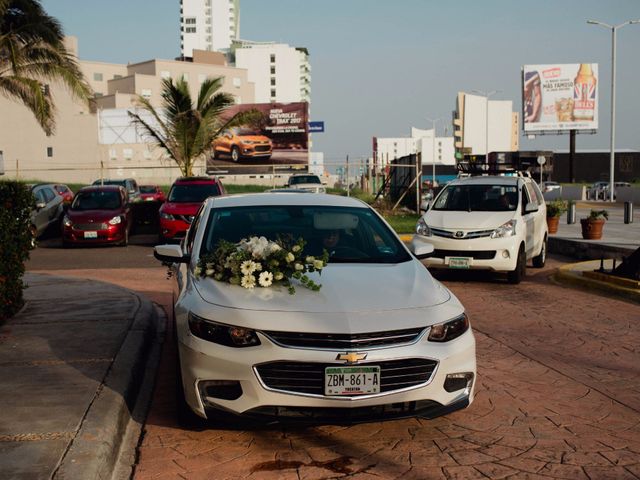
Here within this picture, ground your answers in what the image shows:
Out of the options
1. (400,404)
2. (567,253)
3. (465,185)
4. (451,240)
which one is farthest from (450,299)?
(567,253)

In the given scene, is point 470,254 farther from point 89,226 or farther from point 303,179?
point 303,179

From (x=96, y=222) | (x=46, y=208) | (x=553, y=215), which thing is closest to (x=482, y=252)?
(x=553, y=215)

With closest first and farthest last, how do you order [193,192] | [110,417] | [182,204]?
1. [110,417]
2. [182,204]
3. [193,192]

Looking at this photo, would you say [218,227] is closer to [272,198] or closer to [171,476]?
[272,198]

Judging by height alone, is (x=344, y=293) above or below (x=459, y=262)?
above

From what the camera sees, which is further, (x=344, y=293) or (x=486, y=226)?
(x=486, y=226)

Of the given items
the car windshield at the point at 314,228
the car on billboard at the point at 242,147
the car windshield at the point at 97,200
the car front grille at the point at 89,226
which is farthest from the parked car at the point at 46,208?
the car on billboard at the point at 242,147

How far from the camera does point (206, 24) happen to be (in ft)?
538

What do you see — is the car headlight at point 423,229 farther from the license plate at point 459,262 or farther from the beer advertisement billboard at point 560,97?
the beer advertisement billboard at point 560,97

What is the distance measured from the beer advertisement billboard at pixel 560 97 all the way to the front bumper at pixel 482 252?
65.5 metres

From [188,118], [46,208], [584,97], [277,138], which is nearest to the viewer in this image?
[46,208]

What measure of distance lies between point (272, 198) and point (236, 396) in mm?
2643

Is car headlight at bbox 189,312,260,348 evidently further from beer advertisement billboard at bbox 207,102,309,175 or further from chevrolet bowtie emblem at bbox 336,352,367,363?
beer advertisement billboard at bbox 207,102,309,175

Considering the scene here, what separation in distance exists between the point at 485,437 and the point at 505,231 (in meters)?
7.84
